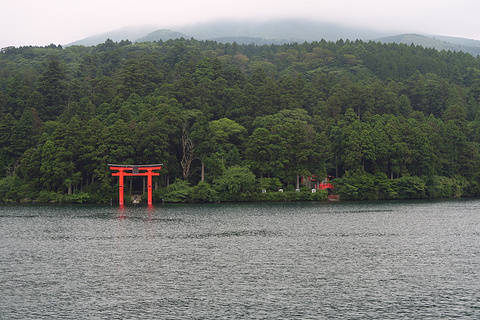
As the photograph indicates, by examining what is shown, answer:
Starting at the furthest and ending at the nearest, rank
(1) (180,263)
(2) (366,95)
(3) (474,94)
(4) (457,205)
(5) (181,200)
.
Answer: (3) (474,94)
(2) (366,95)
(5) (181,200)
(4) (457,205)
(1) (180,263)

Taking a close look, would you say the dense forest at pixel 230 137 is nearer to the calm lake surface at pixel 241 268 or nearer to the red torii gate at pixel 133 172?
the red torii gate at pixel 133 172

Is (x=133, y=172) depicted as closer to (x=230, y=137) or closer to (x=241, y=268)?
(x=230, y=137)

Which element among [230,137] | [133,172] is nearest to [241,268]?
[133,172]

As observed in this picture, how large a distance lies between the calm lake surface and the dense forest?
1957 cm

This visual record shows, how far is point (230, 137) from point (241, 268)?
52.6m

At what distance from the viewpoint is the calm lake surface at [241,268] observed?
2008 centimetres

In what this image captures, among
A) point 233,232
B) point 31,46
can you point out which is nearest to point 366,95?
point 233,232

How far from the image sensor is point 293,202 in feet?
217

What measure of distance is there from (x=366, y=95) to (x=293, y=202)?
96.9ft

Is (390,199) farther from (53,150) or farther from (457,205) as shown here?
(53,150)

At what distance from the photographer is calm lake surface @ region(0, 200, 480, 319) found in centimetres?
2008

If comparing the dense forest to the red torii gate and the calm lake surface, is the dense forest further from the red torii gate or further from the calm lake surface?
the calm lake surface

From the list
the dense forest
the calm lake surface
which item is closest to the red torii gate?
the dense forest

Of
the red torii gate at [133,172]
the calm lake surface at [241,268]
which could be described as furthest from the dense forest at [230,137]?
the calm lake surface at [241,268]
